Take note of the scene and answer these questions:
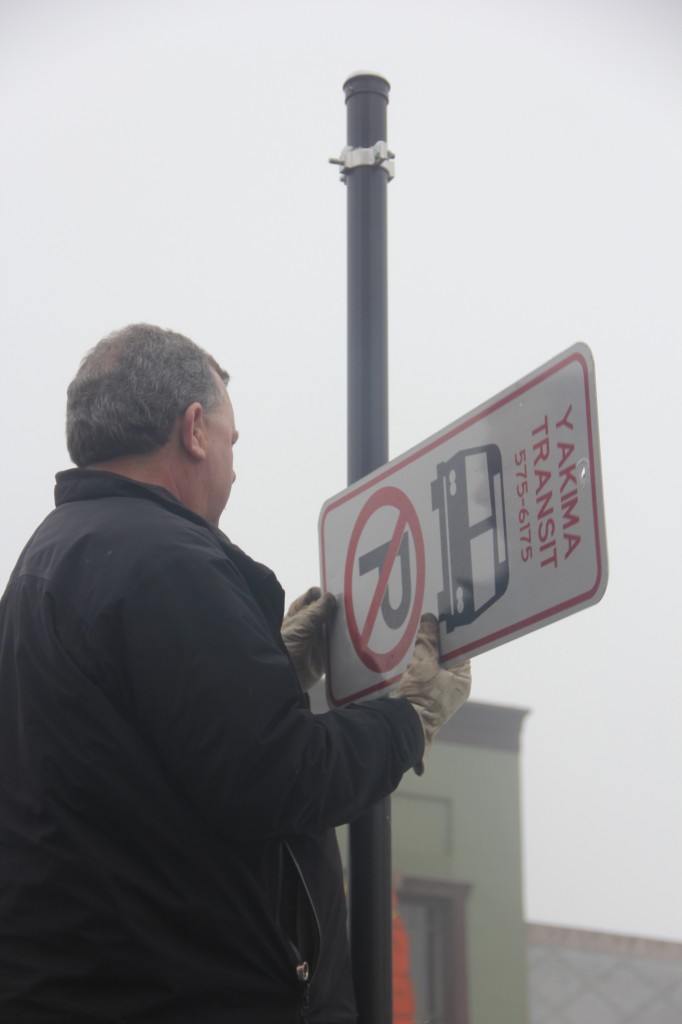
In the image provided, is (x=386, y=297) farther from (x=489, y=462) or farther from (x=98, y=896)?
(x=98, y=896)

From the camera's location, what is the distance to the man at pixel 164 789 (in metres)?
1.62

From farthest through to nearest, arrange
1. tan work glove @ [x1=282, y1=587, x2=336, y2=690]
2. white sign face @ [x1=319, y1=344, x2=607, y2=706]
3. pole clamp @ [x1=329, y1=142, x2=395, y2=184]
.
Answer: pole clamp @ [x1=329, y1=142, x2=395, y2=184] → tan work glove @ [x1=282, y1=587, x2=336, y2=690] → white sign face @ [x1=319, y1=344, x2=607, y2=706]

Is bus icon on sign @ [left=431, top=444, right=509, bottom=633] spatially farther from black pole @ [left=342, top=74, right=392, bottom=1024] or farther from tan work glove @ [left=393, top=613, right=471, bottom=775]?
black pole @ [left=342, top=74, right=392, bottom=1024]

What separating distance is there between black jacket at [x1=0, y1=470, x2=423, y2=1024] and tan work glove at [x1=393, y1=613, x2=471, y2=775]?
0.21m

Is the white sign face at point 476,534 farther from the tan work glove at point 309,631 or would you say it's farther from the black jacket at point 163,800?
the black jacket at point 163,800

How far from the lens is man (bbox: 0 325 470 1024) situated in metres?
1.62

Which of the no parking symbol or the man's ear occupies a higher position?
the man's ear

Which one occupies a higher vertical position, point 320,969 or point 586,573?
point 586,573

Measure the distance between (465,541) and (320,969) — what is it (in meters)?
0.70

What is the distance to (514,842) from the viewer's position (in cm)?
2234

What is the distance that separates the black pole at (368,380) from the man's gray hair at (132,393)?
0.34 meters

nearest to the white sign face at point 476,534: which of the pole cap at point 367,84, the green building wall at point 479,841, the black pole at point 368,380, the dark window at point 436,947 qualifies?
the black pole at point 368,380

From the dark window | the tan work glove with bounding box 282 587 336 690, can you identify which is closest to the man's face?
the tan work glove with bounding box 282 587 336 690

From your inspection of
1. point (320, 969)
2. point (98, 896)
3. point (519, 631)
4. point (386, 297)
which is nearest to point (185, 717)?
point (98, 896)
